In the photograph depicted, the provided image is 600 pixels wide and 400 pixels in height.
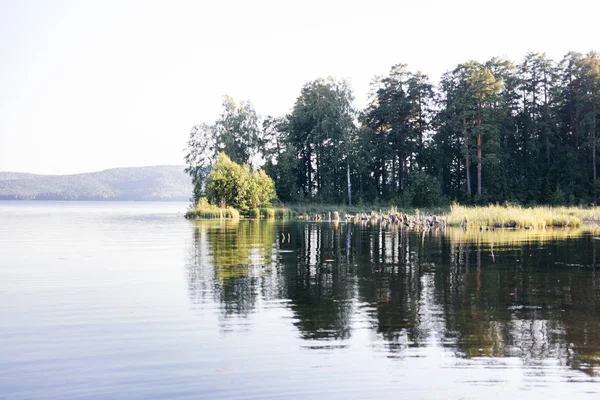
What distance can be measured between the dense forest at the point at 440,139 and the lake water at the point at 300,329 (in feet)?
157

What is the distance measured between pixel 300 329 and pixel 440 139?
63.4 metres

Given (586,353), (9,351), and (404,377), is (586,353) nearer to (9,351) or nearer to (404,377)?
(404,377)

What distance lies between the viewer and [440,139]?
69.5 m

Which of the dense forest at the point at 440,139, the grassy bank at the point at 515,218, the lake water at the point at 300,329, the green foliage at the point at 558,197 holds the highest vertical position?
the dense forest at the point at 440,139

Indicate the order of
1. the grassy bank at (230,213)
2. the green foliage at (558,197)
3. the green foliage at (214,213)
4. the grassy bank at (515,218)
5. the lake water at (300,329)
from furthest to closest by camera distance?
the green foliage at (558,197), the grassy bank at (230,213), the green foliage at (214,213), the grassy bank at (515,218), the lake water at (300,329)

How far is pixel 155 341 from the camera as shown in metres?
8.65

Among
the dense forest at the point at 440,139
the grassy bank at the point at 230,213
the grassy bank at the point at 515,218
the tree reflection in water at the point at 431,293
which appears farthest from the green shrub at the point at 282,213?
the tree reflection in water at the point at 431,293

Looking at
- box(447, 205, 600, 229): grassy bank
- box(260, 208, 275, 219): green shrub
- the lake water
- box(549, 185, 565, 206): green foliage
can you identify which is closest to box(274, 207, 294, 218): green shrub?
box(260, 208, 275, 219): green shrub

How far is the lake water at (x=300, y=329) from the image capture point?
6625 millimetres

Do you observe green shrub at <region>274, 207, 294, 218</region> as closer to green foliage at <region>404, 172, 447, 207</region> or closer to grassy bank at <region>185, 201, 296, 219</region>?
grassy bank at <region>185, 201, 296, 219</region>

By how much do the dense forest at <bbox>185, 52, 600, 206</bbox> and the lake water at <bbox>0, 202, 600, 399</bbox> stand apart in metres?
47.9

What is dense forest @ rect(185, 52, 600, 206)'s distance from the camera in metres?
63.1

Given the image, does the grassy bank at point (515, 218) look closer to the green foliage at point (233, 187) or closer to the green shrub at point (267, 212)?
the green shrub at point (267, 212)

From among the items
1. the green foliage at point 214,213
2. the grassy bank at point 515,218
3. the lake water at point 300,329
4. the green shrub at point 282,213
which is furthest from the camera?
the green shrub at point 282,213
